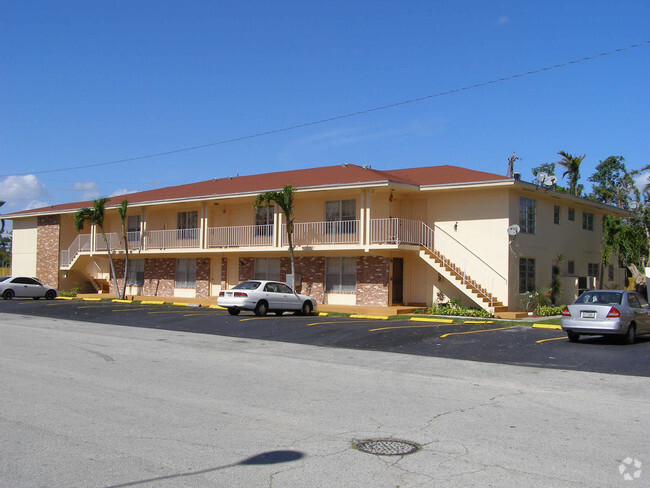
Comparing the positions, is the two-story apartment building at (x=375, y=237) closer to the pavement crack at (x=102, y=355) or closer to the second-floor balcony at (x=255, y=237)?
the second-floor balcony at (x=255, y=237)

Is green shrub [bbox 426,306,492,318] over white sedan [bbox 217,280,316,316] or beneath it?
beneath

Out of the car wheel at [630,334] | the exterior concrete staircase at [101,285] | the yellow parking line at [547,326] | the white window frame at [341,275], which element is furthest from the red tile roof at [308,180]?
the car wheel at [630,334]

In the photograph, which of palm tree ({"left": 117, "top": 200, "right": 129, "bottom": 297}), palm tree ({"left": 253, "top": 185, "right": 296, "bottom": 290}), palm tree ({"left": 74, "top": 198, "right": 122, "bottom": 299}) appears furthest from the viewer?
palm tree ({"left": 74, "top": 198, "right": 122, "bottom": 299})

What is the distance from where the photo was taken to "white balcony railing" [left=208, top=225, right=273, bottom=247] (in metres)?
31.3

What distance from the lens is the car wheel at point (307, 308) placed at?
26109 millimetres

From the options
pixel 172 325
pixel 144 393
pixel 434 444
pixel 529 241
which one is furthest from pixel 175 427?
pixel 529 241

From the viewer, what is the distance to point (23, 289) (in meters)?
36.3

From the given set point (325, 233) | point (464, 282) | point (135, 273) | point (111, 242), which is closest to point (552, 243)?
point (464, 282)

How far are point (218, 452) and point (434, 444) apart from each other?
2.34m

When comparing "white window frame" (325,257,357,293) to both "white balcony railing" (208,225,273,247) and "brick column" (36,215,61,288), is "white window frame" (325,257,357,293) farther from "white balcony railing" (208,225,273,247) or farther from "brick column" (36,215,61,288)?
"brick column" (36,215,61,288)

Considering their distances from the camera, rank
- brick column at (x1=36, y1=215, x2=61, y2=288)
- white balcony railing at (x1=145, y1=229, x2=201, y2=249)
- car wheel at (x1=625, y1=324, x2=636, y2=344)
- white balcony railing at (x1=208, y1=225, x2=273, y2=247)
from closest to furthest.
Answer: car wheel at (x1=625, y1=324, x2=636, y2=344) → white balcony railing at (x1=208, y1=225, x2=273, y2=247) → white balcony railing at (x1=145, y1=229, x2=201, y2=249) → brick column at (x1=36, y1=215, x2=61, y2=288)

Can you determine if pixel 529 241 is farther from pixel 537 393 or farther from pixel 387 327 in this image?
pixel 537 393

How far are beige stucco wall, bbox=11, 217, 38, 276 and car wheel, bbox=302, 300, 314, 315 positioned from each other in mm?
24437

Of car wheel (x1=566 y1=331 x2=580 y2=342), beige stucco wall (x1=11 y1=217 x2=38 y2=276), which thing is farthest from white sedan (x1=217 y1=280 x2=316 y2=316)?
beige stucco wall (x1=11 y1=217 x2=38 y2=276)
